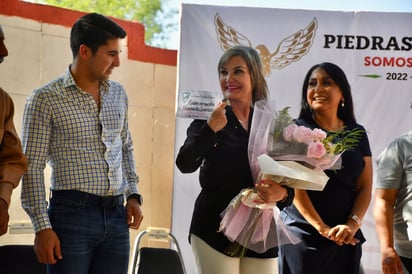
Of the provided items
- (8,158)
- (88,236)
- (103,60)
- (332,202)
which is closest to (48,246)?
(88,236)

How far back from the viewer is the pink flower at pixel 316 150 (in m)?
2.99

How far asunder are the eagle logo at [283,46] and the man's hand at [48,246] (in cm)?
213

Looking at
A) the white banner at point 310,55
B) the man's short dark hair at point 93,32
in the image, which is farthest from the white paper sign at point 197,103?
the man's short dark hair at point 93,32

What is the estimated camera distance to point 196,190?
434cm

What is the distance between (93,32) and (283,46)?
6.08 ft

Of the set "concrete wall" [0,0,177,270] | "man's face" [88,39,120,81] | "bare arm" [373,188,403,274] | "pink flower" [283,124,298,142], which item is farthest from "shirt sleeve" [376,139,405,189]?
"concrete wall" [0,0,177,270]

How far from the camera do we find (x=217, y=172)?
3.20 metres

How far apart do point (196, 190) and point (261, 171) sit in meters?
1.35

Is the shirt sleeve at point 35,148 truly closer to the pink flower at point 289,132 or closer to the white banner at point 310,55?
the pink flower at point 289,132

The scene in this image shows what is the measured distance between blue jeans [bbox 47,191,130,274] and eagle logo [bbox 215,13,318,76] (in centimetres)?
190

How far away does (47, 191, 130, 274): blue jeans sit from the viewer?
8.71 feet

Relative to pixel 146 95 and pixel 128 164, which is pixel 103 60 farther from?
pixel 146 95

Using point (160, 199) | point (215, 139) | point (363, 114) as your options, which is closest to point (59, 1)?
point (160, 199)

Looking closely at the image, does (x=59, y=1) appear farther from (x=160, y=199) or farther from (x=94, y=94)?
(x=94, y=94)
